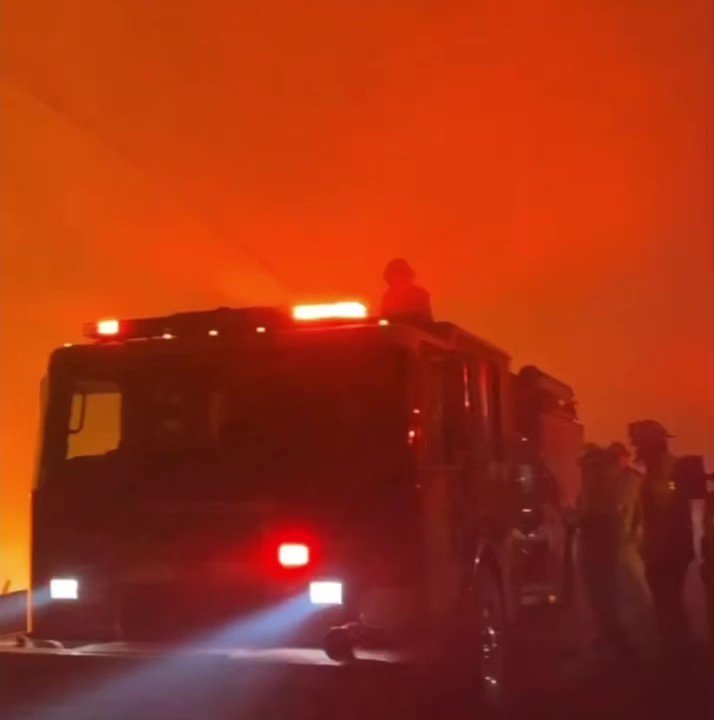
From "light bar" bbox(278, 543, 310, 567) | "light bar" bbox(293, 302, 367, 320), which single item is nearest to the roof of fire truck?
"light bar" bbox(293, 302, 367, 320)

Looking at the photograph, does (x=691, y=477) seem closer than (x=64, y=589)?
No

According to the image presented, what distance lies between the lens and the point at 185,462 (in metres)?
6.15

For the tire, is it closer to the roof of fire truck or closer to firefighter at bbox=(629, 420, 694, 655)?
the roof of fire truck

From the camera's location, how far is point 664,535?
9.23m

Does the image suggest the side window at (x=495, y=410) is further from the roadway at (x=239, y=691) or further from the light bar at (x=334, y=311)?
the roadway at (x=239, y=691)

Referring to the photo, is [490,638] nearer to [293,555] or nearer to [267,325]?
[293,555]

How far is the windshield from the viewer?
5.88 metres

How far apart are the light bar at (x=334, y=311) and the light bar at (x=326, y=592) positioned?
135 cm

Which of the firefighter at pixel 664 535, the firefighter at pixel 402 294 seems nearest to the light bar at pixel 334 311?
the firefighter at pixel 402 294

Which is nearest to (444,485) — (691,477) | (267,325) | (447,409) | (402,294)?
(447,409)

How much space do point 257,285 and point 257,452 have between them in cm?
666

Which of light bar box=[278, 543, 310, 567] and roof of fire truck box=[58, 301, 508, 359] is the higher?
roof of fire truck box=[58, 301, 508, 359]

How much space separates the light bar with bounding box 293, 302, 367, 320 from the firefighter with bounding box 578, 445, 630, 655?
399 centimetres

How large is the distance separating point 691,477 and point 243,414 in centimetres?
346
